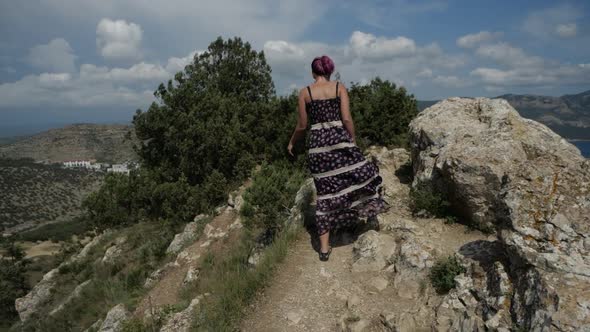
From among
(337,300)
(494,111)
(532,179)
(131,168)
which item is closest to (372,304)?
(337,300)

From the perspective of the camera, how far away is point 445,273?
4.64 meters

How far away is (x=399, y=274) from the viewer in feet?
16.6

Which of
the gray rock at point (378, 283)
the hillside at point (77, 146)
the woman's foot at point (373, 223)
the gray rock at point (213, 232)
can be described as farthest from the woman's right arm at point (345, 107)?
the hillside at point (77, 146)

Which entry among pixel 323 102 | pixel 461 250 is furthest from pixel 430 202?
pixel 323 102

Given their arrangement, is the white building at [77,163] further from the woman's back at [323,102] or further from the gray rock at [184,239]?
the woman's back at [323,102]

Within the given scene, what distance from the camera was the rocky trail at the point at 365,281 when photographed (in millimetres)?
4484

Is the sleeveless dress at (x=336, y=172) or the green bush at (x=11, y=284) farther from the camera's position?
the green bush at (x=11, y=284)

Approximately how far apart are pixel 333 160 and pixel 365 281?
1.81m

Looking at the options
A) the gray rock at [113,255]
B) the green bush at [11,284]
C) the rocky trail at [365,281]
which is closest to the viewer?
the rocky trail at [365,281]

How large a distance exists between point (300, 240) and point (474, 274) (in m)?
2.96

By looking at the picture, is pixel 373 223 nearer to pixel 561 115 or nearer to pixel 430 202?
pixel 430 202

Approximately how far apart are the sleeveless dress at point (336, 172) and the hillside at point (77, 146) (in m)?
142

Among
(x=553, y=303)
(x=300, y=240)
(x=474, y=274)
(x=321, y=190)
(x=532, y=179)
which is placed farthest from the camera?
(x=300, y=240)

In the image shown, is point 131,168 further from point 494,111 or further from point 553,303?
point 553,303
